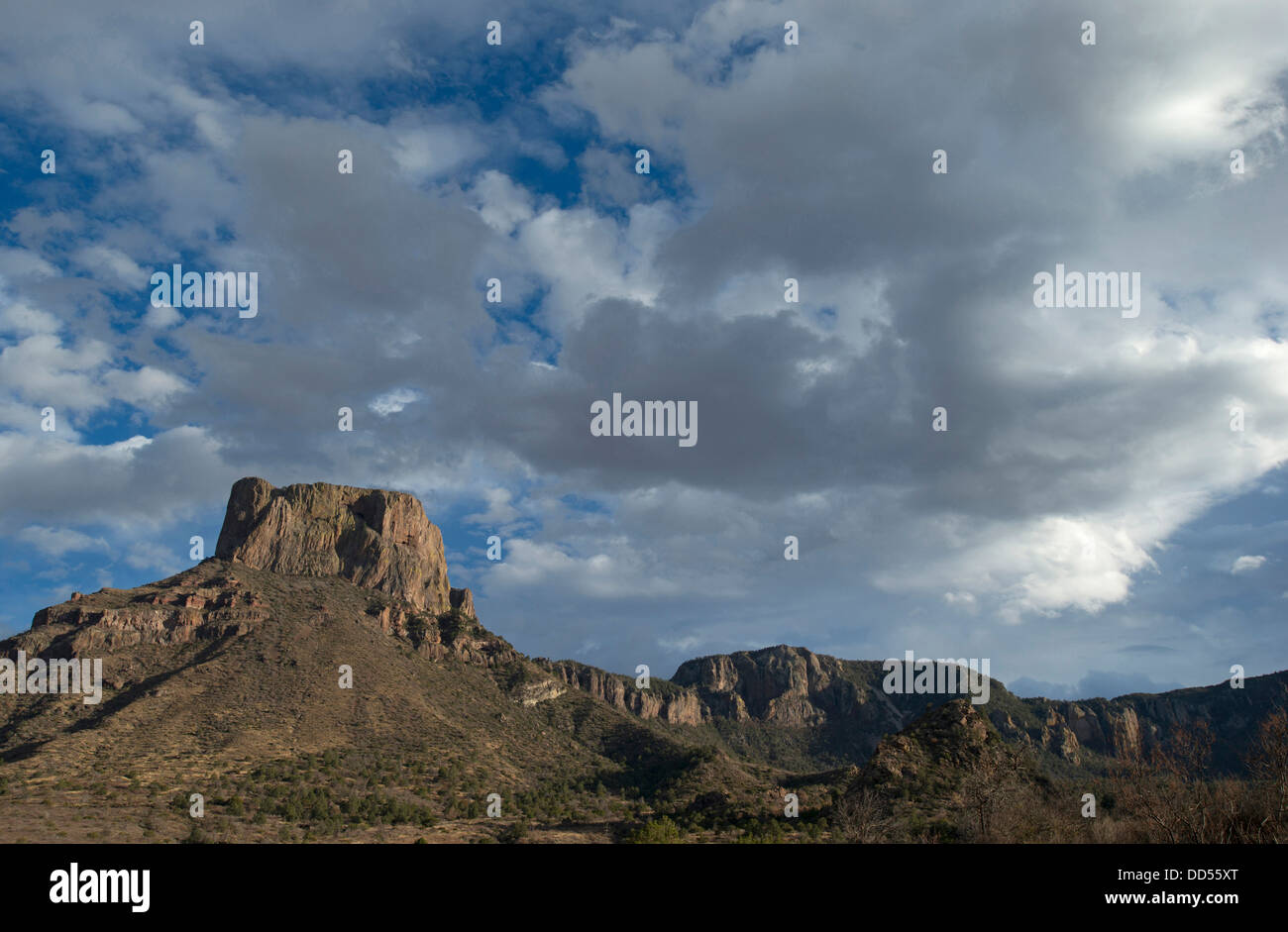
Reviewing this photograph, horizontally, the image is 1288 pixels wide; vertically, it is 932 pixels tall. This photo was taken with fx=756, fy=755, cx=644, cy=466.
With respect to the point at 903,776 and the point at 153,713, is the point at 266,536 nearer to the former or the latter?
the point at 153,713

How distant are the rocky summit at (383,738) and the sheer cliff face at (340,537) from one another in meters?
0.45

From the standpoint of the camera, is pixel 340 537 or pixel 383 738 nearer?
pixel 383 738

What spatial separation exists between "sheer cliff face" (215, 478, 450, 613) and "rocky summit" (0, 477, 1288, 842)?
0.45 m

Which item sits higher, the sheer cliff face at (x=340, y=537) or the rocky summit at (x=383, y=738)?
the sheer cliff face at (x=340, y=537)

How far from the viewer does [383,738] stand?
96.7m

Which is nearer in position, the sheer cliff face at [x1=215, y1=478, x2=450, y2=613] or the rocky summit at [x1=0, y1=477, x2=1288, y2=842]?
the rocky summit at [x1=0, y1=477, x2=1288, y2=842]

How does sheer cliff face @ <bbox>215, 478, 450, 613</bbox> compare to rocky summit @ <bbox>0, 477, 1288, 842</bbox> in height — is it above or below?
above

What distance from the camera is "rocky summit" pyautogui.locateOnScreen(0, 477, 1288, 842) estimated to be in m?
62.0

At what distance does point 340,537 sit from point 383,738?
7208cm

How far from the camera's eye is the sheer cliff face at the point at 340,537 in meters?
149

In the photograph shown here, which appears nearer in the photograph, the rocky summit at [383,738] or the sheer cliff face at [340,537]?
the rocky summit at [383,738]

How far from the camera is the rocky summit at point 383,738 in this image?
6203 centimetres
